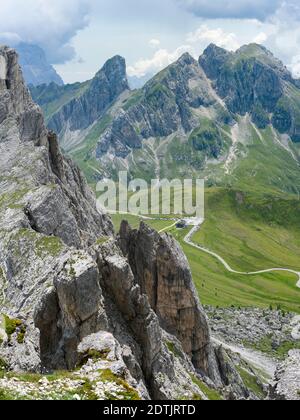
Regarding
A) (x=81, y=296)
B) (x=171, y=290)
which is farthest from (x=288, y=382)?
(x=171, y=290)

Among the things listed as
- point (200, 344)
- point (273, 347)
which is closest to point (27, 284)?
point (200, 344)

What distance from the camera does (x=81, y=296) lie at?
45000 mm

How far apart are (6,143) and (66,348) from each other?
217 feet

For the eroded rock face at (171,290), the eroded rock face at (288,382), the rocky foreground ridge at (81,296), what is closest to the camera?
the eroded rock face at (288,382)

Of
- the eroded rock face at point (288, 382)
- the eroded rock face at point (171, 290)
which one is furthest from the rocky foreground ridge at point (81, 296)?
the eroded rock face at point (288, 382)

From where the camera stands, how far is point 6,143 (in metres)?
100

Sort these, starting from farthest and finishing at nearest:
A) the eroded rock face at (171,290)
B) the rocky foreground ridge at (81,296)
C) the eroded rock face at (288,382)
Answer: the eroded rock face at (171,290) < the rocky foreground ridge at (81,296) < the eroded rock face at (288,382)

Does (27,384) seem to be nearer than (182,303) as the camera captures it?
Yes

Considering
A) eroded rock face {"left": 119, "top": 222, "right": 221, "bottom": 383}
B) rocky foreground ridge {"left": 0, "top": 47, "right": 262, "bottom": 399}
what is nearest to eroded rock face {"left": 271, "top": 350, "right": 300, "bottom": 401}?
rocky foreground ridge {"left": 0, "top": 47, "right": 262, "bottom": 399}

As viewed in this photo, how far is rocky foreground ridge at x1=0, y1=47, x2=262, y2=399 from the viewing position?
119 feet

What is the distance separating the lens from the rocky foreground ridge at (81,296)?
3619cm

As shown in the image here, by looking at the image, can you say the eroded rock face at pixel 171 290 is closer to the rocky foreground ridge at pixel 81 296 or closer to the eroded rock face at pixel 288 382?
the rocky foreground ridge at pixel 81 296

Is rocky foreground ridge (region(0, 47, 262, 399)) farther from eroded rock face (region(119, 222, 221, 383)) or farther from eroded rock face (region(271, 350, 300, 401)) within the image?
eroded rock face (region(271, 350, 300, 401))
